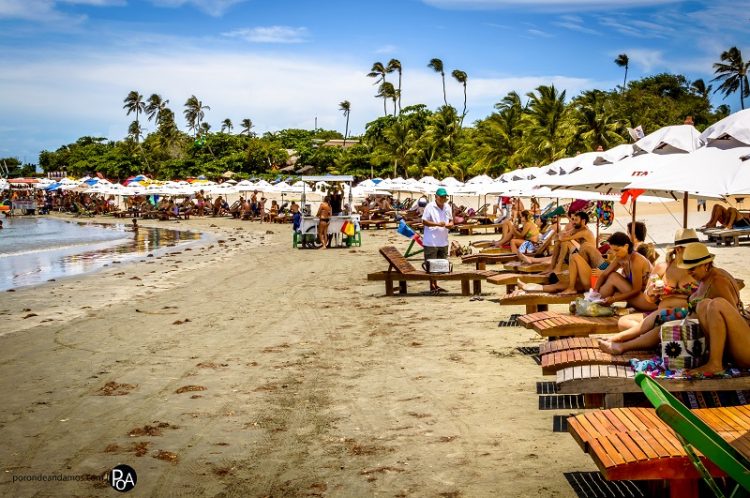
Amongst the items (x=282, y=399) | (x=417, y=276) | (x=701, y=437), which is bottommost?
(x=282, y=399)

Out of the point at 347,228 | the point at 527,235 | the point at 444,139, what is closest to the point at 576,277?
the point at 527,235

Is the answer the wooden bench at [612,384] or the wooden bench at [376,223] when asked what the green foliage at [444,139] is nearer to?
the wooden bench at [376,223]

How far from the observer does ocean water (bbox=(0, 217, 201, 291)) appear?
67.1ft

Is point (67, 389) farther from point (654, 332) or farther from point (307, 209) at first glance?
point (307, 209)

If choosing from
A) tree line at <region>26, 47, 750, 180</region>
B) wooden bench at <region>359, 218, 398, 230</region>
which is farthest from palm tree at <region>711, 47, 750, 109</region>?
wooden bench at <region>359, 218, 398, 230</region>

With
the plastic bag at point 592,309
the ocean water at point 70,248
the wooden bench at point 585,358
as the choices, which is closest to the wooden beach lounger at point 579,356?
the wooden bench at point 585,358

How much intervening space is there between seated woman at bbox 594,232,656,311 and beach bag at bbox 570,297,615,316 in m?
0.20

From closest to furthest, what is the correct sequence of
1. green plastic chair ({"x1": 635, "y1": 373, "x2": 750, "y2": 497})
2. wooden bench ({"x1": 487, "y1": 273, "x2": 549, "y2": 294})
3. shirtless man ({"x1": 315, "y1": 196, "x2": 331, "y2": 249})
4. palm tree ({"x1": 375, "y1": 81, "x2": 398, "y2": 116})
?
green plastic chair ({"x1": 635, "y1": 373, "x2": 750, "y2": 497}), wooden bench ({"x1": 487, "y1": 273, "x2": 549, "y2": 294}), shirtless man ({"x1": 315, "y1": 196, "x2": 331, "y2": 249}), palm tree ({"x1": 375, "y1": 81, "x2": 398, "y2": 116})

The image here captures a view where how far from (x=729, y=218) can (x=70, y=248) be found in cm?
2296

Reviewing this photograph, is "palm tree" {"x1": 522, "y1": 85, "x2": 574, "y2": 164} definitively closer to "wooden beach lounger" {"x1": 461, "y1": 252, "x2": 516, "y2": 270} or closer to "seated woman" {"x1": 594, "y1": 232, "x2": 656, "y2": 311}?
"wooden beach lounger" {"x1": 461, "y1": 252, "x2": 516, "y2": 270}

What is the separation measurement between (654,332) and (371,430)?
233cm

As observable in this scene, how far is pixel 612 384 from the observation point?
523 cm

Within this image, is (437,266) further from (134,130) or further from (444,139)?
(134,130)

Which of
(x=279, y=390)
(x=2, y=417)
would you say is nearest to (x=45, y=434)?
(x=2, y=417)
